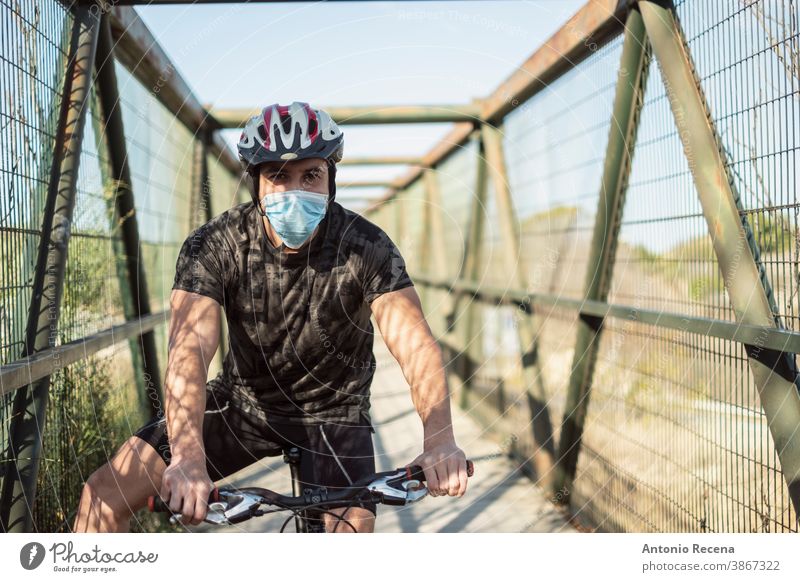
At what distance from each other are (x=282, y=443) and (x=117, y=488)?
574mm

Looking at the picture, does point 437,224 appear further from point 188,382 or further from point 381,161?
point 188,382

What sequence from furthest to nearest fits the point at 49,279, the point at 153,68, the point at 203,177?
the point at 203,177, the point at 153,68, the point at 49,279

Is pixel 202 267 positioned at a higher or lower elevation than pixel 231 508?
higher

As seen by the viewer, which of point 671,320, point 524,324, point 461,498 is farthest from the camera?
point 524,324

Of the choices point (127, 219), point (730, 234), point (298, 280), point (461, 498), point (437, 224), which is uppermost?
point (437, 224)

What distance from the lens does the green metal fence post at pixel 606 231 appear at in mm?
4422

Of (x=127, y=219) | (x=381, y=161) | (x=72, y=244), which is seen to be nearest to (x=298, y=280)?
(x=72, y=244)

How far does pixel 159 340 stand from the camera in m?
6.22

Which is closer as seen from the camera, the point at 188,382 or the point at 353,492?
the point at 353,492

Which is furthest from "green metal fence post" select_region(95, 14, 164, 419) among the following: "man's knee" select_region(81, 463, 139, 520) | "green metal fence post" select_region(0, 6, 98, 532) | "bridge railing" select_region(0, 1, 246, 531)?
"man's knee" select_region(81, 463, 139, 520)

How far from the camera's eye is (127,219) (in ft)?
16.4
